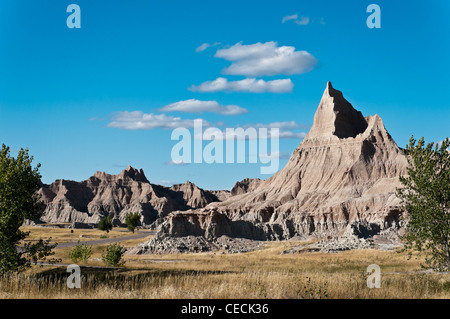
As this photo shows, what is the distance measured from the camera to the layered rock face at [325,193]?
90481mm

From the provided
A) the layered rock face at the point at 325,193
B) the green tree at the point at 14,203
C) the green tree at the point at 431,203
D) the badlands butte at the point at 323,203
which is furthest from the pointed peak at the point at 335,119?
the green tree at the point at 14,203

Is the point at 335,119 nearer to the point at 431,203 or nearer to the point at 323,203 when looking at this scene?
the point at 323,203

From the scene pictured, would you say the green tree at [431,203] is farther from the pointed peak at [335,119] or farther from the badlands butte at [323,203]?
the pointed peak at [335,119]

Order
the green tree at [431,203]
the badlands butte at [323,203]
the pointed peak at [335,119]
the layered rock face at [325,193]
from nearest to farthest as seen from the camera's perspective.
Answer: the green tree at [431,203] < the badlands butte at [323,203] < the layered rock face at [325,193] < the pointed peak at [335,119]

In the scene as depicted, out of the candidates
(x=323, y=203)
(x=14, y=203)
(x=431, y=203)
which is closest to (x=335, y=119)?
(x=323, y=203)

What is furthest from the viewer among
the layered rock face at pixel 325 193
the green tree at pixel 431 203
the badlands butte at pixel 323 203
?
the layered rock face at pixel 325 193

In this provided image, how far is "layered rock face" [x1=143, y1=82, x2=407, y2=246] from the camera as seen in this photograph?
297ft

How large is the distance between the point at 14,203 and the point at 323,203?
333 feet

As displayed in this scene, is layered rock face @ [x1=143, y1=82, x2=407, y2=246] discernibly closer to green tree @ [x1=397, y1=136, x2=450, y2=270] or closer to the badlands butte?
the badlands butte

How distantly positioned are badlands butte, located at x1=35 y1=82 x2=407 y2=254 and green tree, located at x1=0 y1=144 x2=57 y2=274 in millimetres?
46518

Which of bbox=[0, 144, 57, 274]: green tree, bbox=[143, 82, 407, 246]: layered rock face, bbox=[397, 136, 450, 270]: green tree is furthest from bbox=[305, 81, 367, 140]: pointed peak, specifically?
bbox=[0, 144, 57, 274]: green tree
